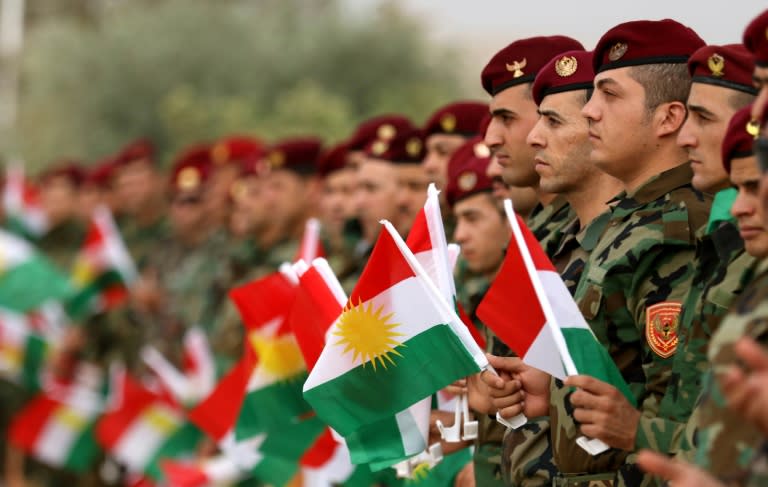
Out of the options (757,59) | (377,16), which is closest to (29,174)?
(377,16)

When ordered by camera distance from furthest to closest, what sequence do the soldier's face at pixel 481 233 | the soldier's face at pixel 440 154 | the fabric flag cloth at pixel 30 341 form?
the fabric flag cloth at pixel 30 341 < the soldier's face at pixel 440 154 < the soldier's face at pixel 481 233

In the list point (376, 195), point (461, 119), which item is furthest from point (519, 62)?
point (376, 195)

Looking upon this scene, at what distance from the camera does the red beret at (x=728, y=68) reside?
4684mm

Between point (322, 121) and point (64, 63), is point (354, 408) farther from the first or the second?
point (64, 63)

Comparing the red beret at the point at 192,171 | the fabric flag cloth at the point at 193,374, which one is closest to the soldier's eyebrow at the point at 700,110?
the fabric flag cloth at the point at 193,374

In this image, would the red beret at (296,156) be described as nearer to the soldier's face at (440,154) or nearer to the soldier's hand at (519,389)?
the soldier's face at (440,154)

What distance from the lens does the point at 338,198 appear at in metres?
9.75

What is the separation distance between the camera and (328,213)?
9867mm

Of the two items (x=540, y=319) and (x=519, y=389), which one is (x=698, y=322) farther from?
(x=519, y=389)

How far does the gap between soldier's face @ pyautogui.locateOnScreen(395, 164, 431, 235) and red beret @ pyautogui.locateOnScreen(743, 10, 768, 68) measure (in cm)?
420

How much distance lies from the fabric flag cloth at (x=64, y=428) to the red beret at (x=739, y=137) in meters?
10.1

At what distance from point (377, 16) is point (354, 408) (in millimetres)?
17257

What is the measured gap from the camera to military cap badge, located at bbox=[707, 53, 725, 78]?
4711 millimetres

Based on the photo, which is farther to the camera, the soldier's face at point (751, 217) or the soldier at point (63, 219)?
the soldier at point (63, 219)
